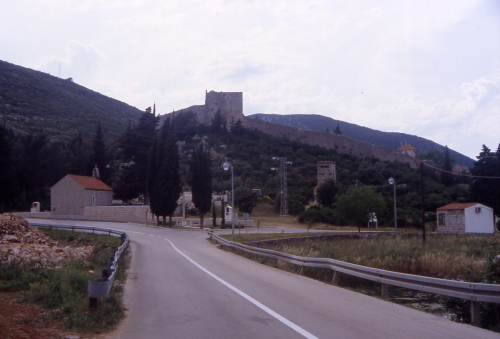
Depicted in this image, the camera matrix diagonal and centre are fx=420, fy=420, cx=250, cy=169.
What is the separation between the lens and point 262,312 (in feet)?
26.2

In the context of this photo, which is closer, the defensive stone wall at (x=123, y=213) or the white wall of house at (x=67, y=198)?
the defensive stone wall at (x=123, y=213)

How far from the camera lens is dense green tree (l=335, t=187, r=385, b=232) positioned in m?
45.6

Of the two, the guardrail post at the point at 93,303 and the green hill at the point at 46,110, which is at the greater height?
the green hill at the point at 46,110

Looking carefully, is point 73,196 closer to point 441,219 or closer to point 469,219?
point 441,219

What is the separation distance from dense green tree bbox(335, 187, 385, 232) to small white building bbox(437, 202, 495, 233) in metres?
6.97

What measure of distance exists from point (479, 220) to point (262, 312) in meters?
40.5

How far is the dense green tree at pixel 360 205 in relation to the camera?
45.6 meters

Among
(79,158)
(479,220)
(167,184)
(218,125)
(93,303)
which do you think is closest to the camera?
(93,303)

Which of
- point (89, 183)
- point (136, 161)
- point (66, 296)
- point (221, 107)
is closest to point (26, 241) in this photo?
point (66, 296)

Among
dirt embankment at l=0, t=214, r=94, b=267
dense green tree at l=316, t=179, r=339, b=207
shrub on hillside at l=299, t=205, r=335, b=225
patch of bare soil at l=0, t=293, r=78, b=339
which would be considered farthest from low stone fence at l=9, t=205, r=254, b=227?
patch of bare soil at l=0, t=293, r=78, b=339

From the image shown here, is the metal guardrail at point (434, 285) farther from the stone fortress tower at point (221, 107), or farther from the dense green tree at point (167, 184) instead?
the stone fortress tower at point (221, 107)

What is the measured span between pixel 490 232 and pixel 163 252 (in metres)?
34.7

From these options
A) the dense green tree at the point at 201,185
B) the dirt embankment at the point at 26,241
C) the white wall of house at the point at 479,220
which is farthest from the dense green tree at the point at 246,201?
the dirt embankment at the point at 26,241

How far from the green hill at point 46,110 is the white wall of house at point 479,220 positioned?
2974 inches
